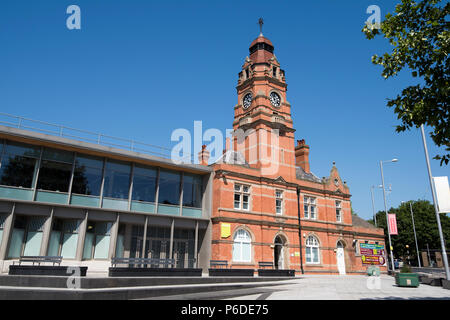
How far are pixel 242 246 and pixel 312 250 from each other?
881cm

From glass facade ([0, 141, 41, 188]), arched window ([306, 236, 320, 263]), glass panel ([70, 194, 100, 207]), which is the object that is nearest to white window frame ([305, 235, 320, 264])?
arched window ([306, 236, 320, 263])

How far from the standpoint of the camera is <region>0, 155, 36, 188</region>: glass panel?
1981cm

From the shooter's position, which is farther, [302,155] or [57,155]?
[302,155]

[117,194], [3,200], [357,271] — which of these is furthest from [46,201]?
[357,271]

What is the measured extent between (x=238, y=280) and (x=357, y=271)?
21.0 metres

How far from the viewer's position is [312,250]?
32188mm

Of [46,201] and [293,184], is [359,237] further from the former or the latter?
[46,201]

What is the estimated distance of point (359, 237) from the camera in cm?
3741

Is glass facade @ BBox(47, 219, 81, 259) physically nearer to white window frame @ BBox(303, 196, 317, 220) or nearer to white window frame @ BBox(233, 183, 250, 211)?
white window frame @ BBox(233, 183, 250, 211)

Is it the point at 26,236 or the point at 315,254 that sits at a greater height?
the point at 26,236

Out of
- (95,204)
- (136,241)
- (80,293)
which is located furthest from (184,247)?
(80,293)

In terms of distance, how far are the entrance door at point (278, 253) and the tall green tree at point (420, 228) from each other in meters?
45.8

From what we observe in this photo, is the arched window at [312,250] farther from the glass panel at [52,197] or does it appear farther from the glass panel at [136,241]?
the glass panel at [52,197]

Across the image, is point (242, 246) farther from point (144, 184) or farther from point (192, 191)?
point (144, 184)
